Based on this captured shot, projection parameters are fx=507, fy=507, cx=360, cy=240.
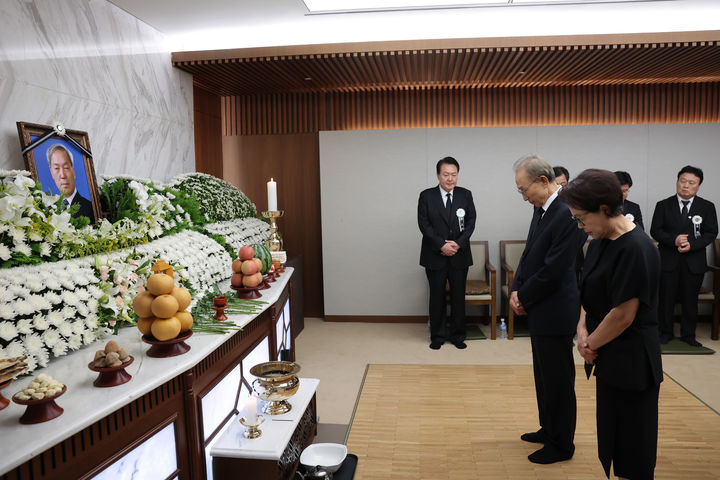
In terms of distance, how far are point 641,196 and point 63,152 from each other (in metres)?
6.36

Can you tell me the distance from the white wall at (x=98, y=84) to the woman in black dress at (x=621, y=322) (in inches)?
139

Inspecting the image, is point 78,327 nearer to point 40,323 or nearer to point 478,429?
point 40,323

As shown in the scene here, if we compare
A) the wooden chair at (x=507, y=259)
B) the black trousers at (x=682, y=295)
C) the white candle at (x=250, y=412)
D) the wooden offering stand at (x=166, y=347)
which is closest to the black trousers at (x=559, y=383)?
the white candle at (x=250, y=412)

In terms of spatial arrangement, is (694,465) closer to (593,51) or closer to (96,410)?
(96,410)

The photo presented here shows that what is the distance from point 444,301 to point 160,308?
13.4 feet

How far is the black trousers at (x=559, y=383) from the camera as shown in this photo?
10.0 ft

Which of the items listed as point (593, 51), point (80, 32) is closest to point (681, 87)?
point (593, 51)

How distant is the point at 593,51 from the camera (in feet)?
16.8

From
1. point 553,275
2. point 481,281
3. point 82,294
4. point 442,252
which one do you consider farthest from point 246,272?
point 481,281

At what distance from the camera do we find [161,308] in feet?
6.69

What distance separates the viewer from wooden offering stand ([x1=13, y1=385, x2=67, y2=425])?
1469 mm

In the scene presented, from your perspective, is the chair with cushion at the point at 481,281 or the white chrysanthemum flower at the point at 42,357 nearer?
the white chrysanthemum flower at the point at 42,357

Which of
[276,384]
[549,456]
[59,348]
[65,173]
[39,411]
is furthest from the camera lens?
[65,173]

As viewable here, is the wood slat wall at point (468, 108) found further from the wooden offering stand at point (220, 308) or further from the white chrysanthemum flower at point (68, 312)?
the white chrysanthemum flower at point (68, 312)
